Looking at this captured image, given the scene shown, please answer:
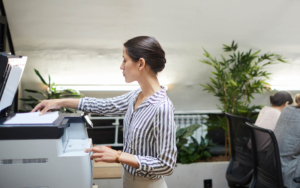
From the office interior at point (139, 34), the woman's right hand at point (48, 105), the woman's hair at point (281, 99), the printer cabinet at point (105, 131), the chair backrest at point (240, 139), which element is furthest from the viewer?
the printer cabinet at point (105, 131)

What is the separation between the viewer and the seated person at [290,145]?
179cm

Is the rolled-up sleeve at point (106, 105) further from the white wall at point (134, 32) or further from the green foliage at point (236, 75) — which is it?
the green foliage at point (236, 75)

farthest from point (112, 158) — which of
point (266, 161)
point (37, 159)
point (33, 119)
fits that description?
point (266, 161)

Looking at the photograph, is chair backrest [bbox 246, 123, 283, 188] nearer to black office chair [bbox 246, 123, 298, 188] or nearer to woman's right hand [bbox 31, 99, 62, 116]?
black office chair [bbox 246, 123, 298, 188]

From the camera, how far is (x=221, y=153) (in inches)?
154

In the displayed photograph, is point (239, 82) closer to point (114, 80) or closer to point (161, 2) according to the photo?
point (161, 2)

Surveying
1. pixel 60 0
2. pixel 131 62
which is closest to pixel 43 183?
pixel 131 62

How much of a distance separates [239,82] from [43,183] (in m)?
2.64

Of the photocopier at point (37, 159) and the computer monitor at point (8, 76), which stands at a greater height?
the computer monitor at point (8, 76)

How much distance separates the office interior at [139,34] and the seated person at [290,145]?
1.46 m

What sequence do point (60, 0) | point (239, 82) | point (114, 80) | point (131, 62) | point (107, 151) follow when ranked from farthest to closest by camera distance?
point (114, 80), point (239, 82), point (60, 0), point (131, 62), point (107, 151)

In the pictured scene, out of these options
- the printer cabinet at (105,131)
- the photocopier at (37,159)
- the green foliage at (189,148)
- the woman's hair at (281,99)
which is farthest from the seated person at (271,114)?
the printer cabinet at (105,131)

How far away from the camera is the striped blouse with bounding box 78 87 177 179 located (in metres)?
0.99

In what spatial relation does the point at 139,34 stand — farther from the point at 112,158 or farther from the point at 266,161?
the point at 112,158
